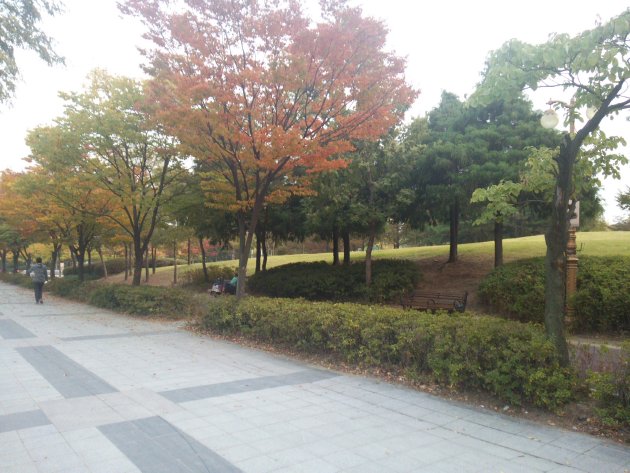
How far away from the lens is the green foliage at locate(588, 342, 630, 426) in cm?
434

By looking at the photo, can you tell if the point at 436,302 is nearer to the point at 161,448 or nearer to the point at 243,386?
the point at 243,386

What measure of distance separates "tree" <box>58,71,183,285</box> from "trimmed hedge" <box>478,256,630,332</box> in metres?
10.2

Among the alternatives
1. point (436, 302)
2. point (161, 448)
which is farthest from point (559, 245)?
point (436, 302)

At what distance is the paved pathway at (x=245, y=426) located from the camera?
3.74 meters

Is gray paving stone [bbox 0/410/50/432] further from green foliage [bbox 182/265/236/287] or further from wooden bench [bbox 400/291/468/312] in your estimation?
green foliage [bbox 182/265/236/287]

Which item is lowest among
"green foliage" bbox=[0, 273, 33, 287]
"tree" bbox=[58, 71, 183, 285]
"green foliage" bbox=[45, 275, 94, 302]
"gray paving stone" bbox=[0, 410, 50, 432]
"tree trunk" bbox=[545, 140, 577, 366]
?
"green foliage" bbox=[0, 273, 33, 287]

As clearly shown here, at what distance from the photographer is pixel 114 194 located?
16406 mm

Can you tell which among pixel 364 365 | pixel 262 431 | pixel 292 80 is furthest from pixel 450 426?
pixel 292 80

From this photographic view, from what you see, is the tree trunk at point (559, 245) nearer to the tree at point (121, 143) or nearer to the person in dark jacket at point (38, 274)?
the tree at point (121, 143)

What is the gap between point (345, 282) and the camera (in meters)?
16.5

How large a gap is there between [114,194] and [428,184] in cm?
1085

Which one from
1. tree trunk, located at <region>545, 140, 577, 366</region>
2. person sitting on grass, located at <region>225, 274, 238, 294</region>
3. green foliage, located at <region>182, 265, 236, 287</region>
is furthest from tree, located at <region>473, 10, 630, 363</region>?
green foliage, located at <region>182, 265, 236, 287</region>

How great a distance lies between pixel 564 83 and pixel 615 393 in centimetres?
336

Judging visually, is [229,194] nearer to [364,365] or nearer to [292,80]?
[292,80]
